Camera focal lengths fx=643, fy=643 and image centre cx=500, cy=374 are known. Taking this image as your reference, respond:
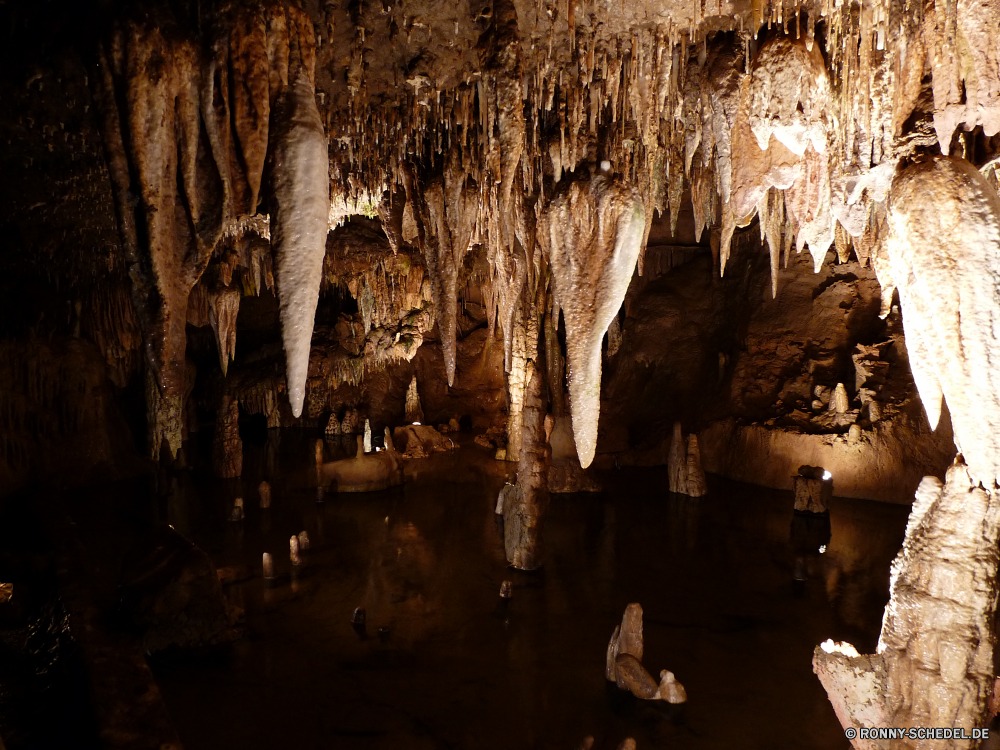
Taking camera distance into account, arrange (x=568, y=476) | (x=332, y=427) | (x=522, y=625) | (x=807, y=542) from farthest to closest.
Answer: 1. (x=332, y=427)
2. (x=568, y=476)
3. (x=807, y=542)
4. (x=522, y=625)

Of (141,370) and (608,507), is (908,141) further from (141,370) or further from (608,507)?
(141,370)

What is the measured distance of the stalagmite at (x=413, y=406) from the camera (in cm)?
1639

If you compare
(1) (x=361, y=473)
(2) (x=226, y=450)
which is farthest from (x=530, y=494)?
(2) (x=226, y=450)

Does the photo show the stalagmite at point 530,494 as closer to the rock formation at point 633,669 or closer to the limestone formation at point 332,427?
the rock formation at point 633,669

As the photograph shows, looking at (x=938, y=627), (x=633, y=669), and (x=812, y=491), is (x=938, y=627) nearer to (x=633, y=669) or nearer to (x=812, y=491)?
(x=633, y=669)

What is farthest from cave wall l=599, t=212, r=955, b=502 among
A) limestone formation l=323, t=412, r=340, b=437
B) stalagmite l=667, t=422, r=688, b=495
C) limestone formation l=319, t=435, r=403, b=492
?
limestone formation l=323, t=412, r=340, b=437

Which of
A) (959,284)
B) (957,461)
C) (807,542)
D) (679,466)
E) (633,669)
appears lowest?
(807,542)

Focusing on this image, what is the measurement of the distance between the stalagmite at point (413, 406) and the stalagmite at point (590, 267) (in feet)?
38.6

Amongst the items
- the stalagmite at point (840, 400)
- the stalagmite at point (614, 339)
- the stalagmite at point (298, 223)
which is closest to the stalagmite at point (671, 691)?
the stalagmite at point (298, 223)

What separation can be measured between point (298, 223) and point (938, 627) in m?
3.73

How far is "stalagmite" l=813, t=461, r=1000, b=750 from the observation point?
3076 millimetres

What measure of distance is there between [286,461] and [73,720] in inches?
388

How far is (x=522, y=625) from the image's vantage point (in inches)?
232

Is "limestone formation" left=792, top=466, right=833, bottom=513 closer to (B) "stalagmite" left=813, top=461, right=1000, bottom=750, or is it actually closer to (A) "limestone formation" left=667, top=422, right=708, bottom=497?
(A) "limestone formation" left=667, top=422, right=708, bottom=497
